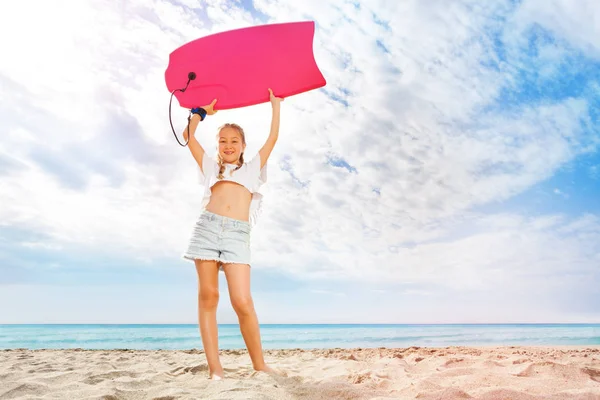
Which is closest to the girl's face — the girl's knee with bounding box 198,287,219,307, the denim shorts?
the denim shorts

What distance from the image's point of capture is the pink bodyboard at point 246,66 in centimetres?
339

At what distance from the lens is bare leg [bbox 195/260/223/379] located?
3031 mm

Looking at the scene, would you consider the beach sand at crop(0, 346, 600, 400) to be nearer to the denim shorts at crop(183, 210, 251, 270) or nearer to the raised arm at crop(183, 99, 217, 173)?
the denim shorts at crop(183, 210, 251, 270)

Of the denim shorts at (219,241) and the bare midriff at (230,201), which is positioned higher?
the bare midriff at (230,201)

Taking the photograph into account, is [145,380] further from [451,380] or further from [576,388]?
[576,388]

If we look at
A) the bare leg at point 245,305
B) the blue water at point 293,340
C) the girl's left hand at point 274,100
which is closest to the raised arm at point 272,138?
the girl's left hand at point 274,100

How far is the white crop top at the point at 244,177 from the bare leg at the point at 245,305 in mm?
404

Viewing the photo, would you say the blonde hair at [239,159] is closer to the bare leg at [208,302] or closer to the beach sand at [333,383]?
the bare leg at [208,302]

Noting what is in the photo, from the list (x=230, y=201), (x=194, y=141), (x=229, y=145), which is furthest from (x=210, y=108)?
(x=230, y=201)

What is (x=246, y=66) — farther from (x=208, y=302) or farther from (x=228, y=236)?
(x=208, y=302)

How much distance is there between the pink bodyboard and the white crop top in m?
0.53

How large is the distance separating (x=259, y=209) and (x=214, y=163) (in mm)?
476

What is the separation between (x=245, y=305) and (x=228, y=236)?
1.58 feet

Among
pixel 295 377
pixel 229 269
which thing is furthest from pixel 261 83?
pixel 295 377
